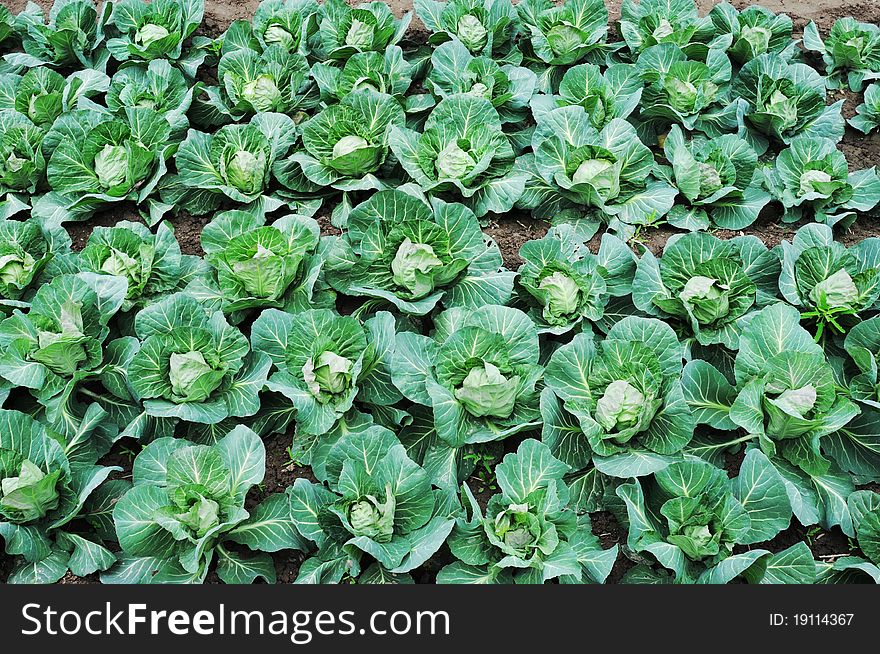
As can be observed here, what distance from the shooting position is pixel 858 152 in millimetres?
5418

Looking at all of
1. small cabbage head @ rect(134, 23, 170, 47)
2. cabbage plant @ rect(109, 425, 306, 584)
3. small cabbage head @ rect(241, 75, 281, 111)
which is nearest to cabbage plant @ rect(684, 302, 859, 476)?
cabbage plant @ rect(109, 425, 306, 584)

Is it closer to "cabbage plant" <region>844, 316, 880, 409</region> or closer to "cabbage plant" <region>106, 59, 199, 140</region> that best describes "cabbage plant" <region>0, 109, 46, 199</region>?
"cabbage plant" <region>106, 59, 199, 140</region>

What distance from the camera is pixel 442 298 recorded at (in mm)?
4367

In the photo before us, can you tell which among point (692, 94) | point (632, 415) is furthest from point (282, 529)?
point (692, 94)

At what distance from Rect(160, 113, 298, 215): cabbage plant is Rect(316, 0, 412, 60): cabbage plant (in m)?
1.07

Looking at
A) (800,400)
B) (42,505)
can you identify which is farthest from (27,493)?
(800,400)

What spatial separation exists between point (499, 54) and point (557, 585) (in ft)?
13.1

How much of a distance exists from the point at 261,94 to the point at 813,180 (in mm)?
3450

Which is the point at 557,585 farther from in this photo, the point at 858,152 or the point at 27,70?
the point at 27,70

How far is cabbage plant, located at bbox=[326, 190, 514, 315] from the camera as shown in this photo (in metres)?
4.21

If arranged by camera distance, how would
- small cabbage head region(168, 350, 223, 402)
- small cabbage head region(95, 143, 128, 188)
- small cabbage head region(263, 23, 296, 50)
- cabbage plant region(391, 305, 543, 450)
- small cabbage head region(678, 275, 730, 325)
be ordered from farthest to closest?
small cabbage head region(263, 23, 296, 50)
small cabbage head region(95, 143, 128, 188)
small cabbage head region(678, 275, 730, 325)
small cabbage head region(168, 350, 223, 402)
cabbage plant region(391, 305, 543, 450)

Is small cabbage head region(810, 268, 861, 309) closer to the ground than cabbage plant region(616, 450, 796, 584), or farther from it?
farther from it

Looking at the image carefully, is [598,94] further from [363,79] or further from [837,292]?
[837,292]

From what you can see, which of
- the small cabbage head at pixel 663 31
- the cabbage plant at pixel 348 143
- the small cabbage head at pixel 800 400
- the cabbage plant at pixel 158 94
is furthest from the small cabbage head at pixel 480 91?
the small cabbage head at pixel 800 400
